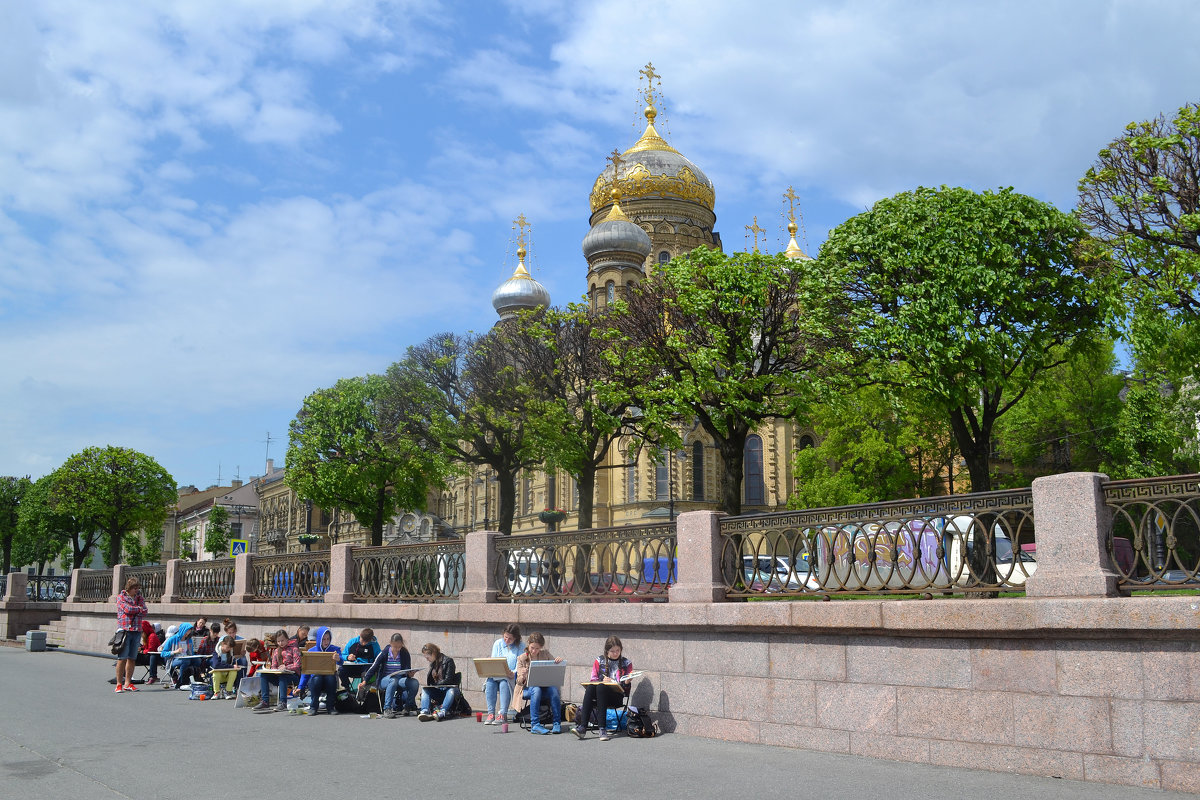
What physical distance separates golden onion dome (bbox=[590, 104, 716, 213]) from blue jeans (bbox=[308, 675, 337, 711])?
175 ft

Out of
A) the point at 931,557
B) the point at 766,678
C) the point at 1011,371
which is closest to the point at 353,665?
the point at 766,678

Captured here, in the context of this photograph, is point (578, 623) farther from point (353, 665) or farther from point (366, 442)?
point (366, 442)

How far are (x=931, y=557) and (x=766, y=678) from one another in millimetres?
2356

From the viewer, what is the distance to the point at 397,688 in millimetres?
14305

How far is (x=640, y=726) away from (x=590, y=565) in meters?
2.43

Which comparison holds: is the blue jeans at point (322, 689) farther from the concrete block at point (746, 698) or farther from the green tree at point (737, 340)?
the green tree at point (737, 340)

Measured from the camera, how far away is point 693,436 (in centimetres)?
5797

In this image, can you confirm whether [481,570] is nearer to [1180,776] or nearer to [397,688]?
[397,688]

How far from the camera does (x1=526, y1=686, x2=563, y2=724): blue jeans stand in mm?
12461

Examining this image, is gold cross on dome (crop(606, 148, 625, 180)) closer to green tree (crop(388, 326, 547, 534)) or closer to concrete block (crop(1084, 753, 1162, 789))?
green tree (crop(388, 326, 547, 534))

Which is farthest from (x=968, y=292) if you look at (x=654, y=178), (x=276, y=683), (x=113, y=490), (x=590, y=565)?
(x=654, y=178)

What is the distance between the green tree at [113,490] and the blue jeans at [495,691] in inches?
1504

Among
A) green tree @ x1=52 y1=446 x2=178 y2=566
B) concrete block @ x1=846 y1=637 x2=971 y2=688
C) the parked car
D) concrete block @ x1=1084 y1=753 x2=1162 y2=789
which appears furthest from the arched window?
concrete block @ x1=1084 y1=753 x2=1162 y2=789

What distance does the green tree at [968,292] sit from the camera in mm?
22656
